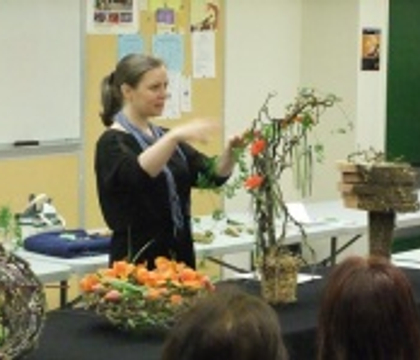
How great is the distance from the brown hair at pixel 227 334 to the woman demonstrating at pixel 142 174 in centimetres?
190

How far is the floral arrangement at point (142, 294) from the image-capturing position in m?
2.68

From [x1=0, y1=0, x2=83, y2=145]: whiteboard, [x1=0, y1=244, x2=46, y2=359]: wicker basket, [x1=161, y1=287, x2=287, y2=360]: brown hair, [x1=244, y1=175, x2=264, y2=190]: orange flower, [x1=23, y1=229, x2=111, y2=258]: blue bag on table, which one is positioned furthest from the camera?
[x1=0, y1=0, x2=83, y2=145]: whiteboard

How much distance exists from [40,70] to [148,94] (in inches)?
81.0

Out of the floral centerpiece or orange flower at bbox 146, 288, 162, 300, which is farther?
the floral centerpiece

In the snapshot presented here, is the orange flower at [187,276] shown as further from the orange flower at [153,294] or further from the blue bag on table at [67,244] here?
the blue bag on table at [67,244]

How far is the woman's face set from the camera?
3.56 meters

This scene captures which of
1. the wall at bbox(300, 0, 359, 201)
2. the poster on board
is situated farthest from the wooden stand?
the wall at bbox(300, 0, 359, 201)

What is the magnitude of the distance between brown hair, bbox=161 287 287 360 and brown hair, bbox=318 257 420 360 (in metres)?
0.46

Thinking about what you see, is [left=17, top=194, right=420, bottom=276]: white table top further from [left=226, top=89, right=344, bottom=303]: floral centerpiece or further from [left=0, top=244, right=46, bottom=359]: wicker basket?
[left=0, top=244, right=46, bottom=359]: wicker basket

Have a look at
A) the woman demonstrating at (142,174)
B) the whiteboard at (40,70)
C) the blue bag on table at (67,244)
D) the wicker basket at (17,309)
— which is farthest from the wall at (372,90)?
the wicker basket at (17,309)

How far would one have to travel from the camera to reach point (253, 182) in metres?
3.11

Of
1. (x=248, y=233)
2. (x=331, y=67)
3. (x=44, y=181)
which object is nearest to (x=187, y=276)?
(x=248, y=233)

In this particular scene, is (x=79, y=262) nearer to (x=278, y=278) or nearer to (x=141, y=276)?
(x=278, y=278)

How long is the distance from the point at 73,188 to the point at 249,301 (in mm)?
4322
